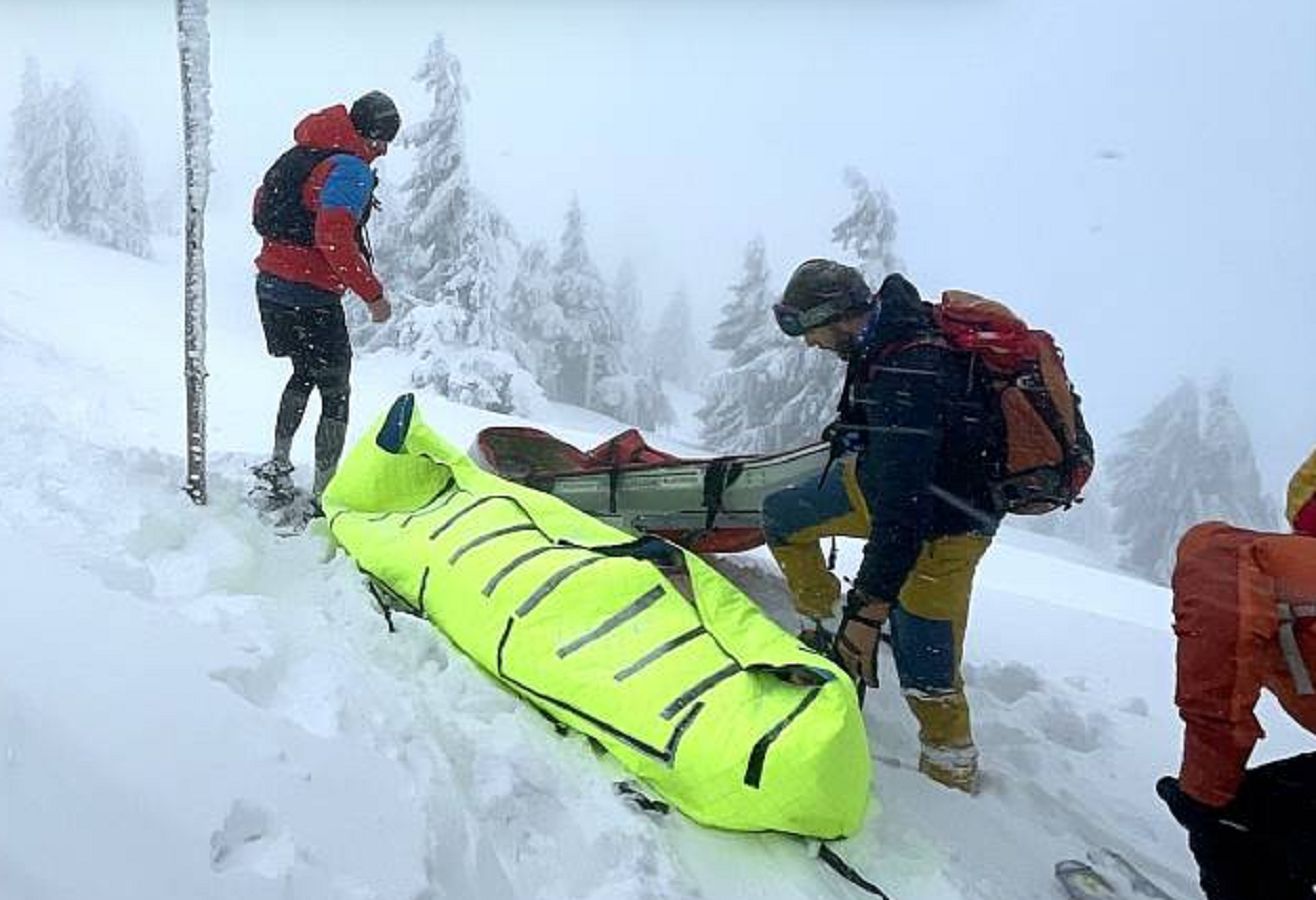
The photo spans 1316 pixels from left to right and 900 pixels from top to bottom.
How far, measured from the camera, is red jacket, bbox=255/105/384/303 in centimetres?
516

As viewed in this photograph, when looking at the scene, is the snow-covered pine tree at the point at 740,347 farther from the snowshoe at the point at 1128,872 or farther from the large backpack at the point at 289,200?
the snowshoe at the point at 1128,872

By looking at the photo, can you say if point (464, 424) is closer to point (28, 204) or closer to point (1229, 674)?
point (1229, 674)

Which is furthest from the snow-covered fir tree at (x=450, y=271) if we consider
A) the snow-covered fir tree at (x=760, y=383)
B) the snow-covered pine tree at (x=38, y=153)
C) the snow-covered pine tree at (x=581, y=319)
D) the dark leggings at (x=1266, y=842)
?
Answer: the dark leggings at (x=1266, y=842)

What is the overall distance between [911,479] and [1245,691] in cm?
154

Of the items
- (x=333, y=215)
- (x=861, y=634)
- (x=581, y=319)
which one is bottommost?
(x=581, y=319)

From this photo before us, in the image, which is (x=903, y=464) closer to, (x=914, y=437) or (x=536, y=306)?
(x=914, y=437)

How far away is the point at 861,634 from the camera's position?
12.8 feet

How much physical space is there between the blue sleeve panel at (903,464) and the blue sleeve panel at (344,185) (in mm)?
2761

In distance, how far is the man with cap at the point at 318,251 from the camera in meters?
5.19

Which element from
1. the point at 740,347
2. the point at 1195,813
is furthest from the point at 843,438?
the point at 740,347

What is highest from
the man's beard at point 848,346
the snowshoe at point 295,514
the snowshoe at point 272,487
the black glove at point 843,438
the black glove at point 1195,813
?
the man's beard at point 848,346

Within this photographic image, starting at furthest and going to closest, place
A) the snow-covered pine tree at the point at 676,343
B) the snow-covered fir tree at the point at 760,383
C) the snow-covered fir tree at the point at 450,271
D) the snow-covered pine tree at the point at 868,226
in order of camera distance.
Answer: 1. the snow-covered pine tree at the point at 676,343
2. the snow-covered fir tree at the point at 760,383
3. the snow-covered fir tree at the point at 450,271
4. the snow-covered pine tree at the point at 868,226

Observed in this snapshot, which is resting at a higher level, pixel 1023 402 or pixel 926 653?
pixel 1023 402

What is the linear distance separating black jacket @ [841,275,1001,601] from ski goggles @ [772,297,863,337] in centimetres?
13
